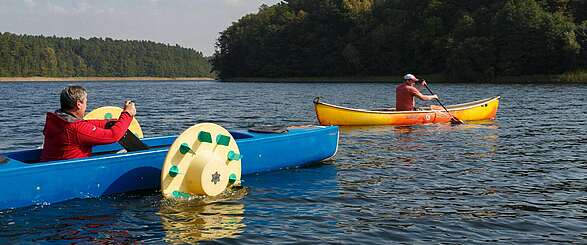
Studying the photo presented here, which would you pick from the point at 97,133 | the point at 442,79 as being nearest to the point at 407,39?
the point at 442,79

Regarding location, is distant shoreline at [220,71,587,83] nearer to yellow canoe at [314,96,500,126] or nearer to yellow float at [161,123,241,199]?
yellow canoe at [314,96,500,126]

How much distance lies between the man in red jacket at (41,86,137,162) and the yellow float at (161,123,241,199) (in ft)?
2.56

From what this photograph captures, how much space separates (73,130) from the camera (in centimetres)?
770

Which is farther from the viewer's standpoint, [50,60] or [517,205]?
[50,60]

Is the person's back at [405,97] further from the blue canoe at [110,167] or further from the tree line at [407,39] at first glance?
the tree line at [407,39]

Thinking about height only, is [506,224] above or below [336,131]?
below

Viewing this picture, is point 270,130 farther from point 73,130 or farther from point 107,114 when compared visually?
point 73,130

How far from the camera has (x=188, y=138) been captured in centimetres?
816

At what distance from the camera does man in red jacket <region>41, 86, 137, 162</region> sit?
7633 mm

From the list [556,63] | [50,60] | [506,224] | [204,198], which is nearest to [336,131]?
[204,198]

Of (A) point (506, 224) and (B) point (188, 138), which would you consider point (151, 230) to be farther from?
(A) point (506, 224)

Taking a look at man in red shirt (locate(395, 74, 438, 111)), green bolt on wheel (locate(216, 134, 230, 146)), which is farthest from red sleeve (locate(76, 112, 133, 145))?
man in red shirt (locate(395, 74, 438, 111))

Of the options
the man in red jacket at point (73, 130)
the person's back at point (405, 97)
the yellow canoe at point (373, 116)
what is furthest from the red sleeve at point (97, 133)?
the person's back at point (405, 97)

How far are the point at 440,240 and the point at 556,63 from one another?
215ft
